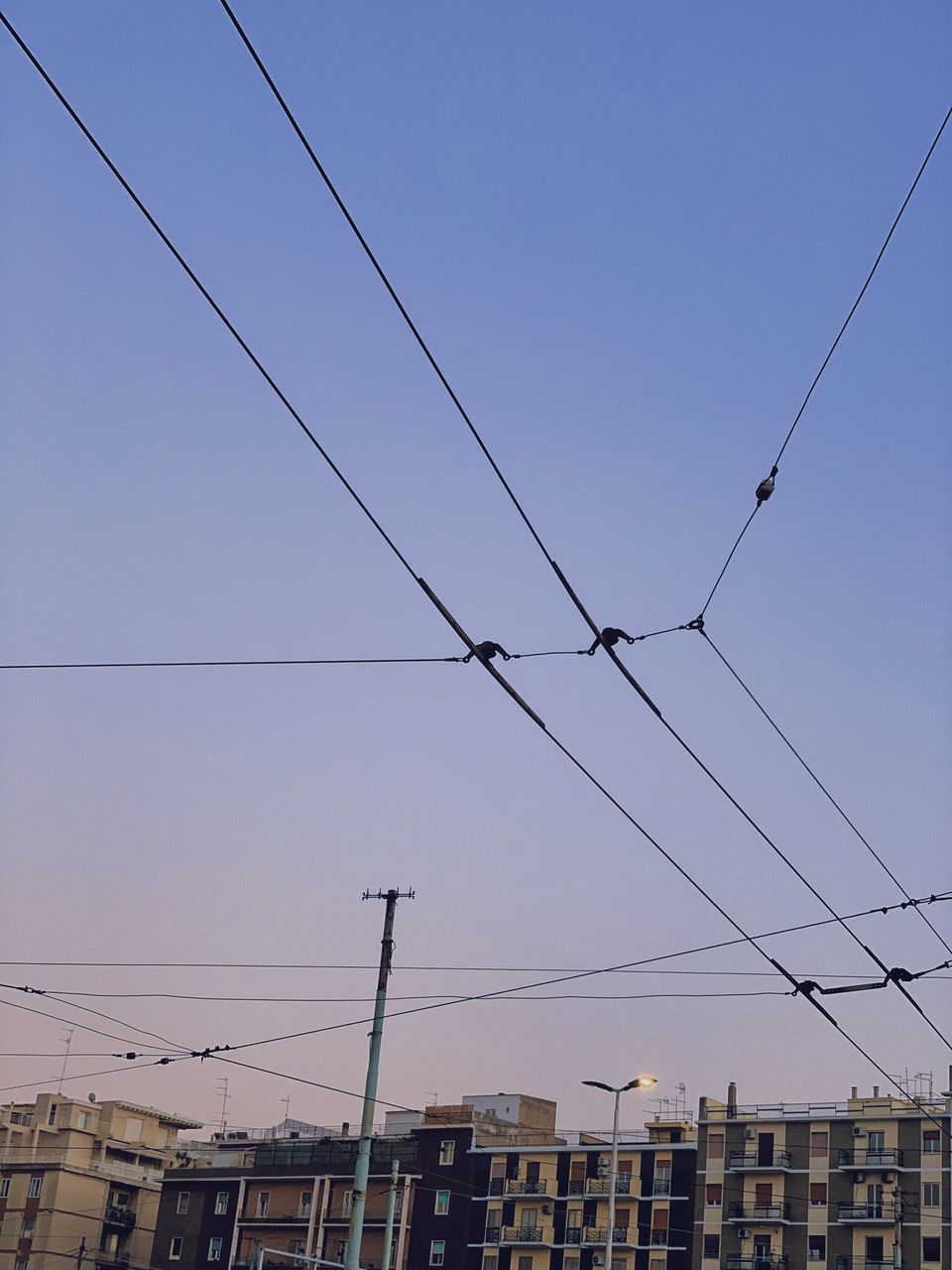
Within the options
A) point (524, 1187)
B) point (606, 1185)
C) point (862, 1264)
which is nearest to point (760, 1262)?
point (862, 1264)

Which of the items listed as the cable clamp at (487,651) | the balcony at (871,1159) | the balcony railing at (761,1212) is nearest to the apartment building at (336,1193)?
the balcony railing at (761,1212)

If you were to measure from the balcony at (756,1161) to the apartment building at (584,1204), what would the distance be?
2450 millimetres

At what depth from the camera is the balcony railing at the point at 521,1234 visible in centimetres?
9612

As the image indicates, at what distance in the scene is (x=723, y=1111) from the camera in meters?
97.8

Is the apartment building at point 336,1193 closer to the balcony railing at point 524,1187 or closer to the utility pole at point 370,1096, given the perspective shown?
the balcony railing at point 524,1187

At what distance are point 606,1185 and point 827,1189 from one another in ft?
43.0

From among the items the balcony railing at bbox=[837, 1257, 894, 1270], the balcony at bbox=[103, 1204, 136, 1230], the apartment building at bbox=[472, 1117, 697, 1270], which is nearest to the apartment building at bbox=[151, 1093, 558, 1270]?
the apartment building at bbox=[472, 1117, 697, 1270]

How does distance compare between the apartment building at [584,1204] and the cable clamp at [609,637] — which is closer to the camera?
the cable clamp at [609,637]

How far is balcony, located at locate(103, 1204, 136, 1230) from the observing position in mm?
111125

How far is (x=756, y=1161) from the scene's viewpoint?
308 ft

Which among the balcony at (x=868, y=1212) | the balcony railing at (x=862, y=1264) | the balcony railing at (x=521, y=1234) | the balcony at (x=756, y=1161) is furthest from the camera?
the balcony railing at (x=521, y=1234)

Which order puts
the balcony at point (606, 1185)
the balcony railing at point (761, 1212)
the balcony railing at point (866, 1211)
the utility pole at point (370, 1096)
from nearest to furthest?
the utility pole at point (370, 1096) < the balcony railing at point (866, 1211) < the balcony railing at point (761, 1212) < the balcony at point (606, 1185)

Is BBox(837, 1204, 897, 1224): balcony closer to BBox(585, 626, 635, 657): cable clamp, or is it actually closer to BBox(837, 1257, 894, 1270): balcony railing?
BBox(837, 1257, 894, 1270): balcony railing

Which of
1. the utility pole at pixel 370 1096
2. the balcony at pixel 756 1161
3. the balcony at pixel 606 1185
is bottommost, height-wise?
the utility pole at pixel 370 1096
